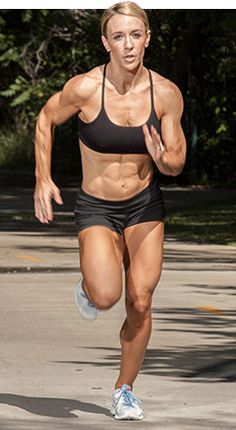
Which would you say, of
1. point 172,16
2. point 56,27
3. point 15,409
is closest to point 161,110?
point 15,409

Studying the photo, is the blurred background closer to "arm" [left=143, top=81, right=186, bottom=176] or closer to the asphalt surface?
the asphalt surface

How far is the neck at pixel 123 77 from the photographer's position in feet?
27.8

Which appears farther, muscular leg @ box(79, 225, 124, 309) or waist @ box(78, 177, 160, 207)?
waist @ box(78, 177, 160, 207)

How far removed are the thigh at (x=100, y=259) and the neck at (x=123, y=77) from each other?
721 millimetres

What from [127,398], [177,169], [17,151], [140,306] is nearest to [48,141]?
[177,169]

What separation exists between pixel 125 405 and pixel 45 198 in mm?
1125

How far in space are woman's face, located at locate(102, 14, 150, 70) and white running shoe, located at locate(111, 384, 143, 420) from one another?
165 cm

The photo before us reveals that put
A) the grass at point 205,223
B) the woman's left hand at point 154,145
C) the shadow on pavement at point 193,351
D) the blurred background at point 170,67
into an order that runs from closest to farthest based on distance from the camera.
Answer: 1. the woman's left hand at point 154,145
2. the shadow on pavement at point 193,351
3. the grass at point 205,223
4. the blurred background at point 170,67

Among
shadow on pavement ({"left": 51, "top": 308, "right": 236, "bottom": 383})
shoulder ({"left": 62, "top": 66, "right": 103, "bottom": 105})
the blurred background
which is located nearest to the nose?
shoulder ({"left": 62, "top": 66, "right": 103, "bottom": 105})

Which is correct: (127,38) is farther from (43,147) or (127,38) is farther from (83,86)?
(43,147)

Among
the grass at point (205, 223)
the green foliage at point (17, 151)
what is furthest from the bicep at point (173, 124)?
the green foliage at point (17, 151)

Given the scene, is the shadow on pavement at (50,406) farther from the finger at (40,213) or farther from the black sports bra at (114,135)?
the black sports bra at (114,135)

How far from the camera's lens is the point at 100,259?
8516mm

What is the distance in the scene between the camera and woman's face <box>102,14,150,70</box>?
834cm
